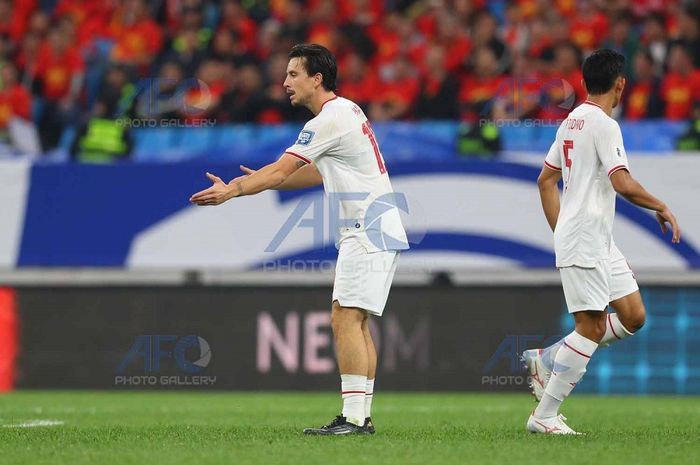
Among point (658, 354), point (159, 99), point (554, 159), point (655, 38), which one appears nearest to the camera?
point (554, 159)

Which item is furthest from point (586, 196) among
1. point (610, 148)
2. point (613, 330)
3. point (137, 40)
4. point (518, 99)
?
point (137, 40)

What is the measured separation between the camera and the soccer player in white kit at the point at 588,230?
6.99 meters

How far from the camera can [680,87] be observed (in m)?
12.2

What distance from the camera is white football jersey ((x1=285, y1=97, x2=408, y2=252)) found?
280 inches

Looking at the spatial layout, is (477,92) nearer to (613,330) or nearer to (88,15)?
(613,330)

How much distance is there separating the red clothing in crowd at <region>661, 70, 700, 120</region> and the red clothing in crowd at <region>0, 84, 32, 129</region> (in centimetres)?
653

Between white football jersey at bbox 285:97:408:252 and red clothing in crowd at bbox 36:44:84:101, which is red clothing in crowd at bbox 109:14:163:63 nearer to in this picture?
red clothing in crowd at bbox 36:44:84:101

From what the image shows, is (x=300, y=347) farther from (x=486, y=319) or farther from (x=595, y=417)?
(x=595, y=417)

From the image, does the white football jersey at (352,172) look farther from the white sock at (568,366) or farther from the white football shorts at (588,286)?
the white sock at (568,366)

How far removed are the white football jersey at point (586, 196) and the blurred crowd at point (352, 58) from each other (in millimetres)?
4615

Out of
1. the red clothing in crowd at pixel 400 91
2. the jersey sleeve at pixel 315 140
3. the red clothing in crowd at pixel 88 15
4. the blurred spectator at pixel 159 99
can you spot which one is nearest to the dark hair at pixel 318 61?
the jersey sleeve at pixel 315 140

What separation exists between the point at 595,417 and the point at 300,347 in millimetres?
3527

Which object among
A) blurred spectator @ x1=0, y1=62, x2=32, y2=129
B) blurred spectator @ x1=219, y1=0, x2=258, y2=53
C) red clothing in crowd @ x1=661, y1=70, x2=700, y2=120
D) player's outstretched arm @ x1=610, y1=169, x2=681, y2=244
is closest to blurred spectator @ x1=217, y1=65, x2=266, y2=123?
blurred spectator @ x1=219, y1=0, x2=258, y2=53

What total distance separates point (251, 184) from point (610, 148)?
1919 mm
